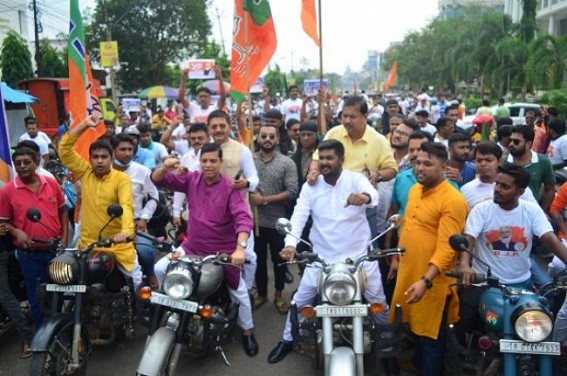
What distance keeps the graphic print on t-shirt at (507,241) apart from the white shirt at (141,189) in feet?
10.5

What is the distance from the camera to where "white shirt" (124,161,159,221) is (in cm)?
533

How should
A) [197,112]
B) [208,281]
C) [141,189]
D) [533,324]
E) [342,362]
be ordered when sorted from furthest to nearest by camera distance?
[197,112] → [141,189] → [208,281] → [342,362] → [533,324]

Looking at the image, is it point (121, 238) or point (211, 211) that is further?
point (211, 211)

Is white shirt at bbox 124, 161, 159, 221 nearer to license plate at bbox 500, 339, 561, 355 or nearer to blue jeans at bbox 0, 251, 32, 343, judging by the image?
blue jeans at bbox 0, 251, 32, 343

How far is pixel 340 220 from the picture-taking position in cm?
411

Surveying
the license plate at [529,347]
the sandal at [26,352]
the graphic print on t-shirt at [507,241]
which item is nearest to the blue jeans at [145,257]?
the sandal at [26,352]

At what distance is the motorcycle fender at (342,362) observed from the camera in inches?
122

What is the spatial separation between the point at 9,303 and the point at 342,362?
3.01 metres

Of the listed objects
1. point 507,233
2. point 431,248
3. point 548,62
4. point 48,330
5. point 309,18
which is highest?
point 548,62

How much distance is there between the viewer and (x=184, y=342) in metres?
3.82

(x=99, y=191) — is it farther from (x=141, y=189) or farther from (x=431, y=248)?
(x=431, y=248)

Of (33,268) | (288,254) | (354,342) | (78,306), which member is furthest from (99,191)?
(354,342)

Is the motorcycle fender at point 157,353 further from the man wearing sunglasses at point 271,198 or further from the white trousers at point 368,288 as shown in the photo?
the man wearing sunglasses at point 271,198

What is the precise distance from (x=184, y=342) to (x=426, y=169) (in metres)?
2.15
